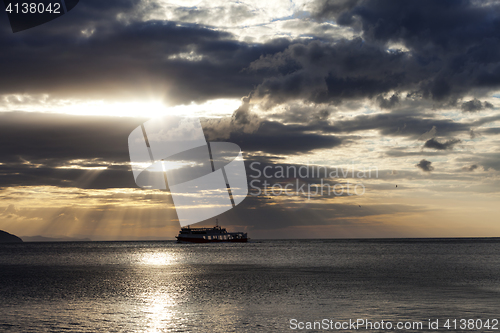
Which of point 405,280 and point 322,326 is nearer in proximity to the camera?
point 322,326

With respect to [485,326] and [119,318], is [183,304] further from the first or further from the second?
[485,326]

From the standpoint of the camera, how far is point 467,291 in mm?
56688

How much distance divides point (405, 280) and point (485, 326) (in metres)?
38.9

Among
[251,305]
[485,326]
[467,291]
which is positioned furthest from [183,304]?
[467,291]

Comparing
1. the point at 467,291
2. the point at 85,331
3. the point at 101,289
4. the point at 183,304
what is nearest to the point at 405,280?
the point at 467,291

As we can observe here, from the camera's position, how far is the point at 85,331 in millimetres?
34406

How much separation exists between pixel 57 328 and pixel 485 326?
35.2 m

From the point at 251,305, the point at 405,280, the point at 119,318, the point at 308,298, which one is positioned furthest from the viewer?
the point at 405,280

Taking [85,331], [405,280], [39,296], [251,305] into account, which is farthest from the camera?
[405,280]

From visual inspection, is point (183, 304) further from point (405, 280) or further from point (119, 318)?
point (405, 280)

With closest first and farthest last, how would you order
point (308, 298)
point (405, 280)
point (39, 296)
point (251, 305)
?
1. point (251, 305)
2. point (308, 298)
3. point (39, 296)
4. point (405, 280)

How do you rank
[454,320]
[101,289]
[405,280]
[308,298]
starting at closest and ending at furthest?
[454,320]
[308,298]
[101,289]
[405,280]

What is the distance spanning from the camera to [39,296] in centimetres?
5547

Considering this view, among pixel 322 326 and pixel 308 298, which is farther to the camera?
pixel 308 298
